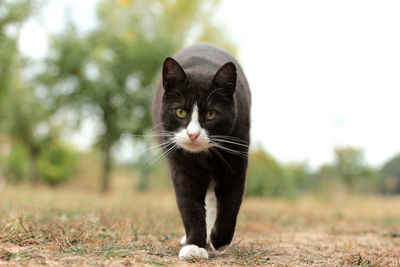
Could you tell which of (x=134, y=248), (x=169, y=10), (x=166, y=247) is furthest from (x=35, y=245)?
(x=169, y=10)

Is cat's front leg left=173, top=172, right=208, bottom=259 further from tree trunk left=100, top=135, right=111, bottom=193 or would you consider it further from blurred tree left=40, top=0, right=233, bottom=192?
tree trunk left=100, top=135, right=111, bottom=193

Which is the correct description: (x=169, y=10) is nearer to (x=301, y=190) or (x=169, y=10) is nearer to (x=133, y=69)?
(x=133, y=69)

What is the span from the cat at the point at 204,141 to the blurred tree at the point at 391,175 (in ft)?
33.8

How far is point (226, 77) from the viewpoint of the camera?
3.01 m

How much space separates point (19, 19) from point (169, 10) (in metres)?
6.25

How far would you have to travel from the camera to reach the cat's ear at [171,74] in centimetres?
303

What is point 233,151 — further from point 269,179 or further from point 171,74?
point 269,179

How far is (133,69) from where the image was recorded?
1422 centimetres

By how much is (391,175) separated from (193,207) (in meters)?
11.3

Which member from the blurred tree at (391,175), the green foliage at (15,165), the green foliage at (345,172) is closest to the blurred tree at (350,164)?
the green foliage at (345,172)

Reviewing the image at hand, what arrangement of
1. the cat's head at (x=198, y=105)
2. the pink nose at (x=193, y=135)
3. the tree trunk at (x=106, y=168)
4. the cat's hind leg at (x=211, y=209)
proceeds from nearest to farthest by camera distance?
the pink nose at (x=193, y=135)
the cat's head at (x=198, y=105)
the cat's hind leg at (x=211, y=209)
the tree trunk at (x=106, y=168)

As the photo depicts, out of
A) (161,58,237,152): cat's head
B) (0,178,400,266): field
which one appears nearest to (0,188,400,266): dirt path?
(0,178,400,266): field

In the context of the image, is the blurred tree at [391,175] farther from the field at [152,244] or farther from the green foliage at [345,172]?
the field at [152,244]

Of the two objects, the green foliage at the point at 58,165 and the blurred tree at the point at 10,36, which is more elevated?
the blurred tree at the point at 10,36
